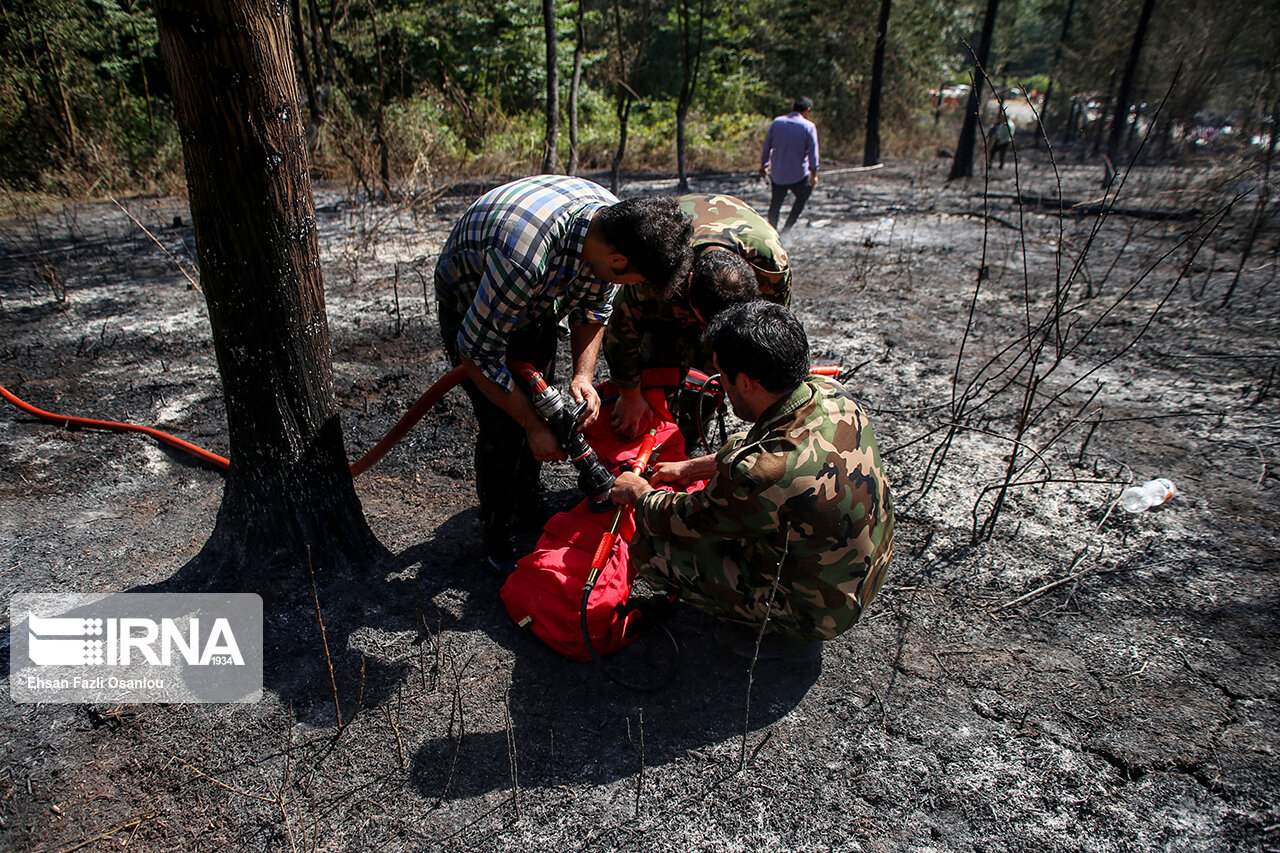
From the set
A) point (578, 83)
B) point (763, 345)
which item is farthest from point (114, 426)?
point (578, 83)

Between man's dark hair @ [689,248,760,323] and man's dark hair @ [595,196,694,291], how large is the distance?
46cm

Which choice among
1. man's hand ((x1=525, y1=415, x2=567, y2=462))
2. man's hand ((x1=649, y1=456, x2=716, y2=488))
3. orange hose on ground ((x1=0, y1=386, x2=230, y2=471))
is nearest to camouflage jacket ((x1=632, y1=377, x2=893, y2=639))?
man's hand ((x1=649, y1=456, x2=716, y2=488))

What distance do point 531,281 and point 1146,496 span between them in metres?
3.18

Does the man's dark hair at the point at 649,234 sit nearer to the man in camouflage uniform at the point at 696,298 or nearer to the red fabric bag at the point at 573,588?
the man in camouflage uniform at the point at 696,298

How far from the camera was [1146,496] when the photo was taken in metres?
3.42

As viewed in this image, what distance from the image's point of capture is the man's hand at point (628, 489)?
8.03 ft

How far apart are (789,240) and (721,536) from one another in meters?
7.11

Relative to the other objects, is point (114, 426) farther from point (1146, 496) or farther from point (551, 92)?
point (551, 92)

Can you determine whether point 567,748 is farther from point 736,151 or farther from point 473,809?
point 736,151

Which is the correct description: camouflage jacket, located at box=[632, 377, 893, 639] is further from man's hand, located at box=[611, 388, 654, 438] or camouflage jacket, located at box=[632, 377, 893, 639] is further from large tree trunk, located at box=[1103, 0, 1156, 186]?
large tree trunk, located at box=[1103, 0, 1156, 186]

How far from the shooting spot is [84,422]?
12.6 feet

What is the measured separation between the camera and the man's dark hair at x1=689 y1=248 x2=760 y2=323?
270 cm

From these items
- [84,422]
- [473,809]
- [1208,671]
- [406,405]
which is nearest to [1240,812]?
[1208,671]

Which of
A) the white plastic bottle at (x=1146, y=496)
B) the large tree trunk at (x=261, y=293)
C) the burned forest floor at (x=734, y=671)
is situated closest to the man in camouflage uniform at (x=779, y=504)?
the burned forest floor at (x=734, y=671)
